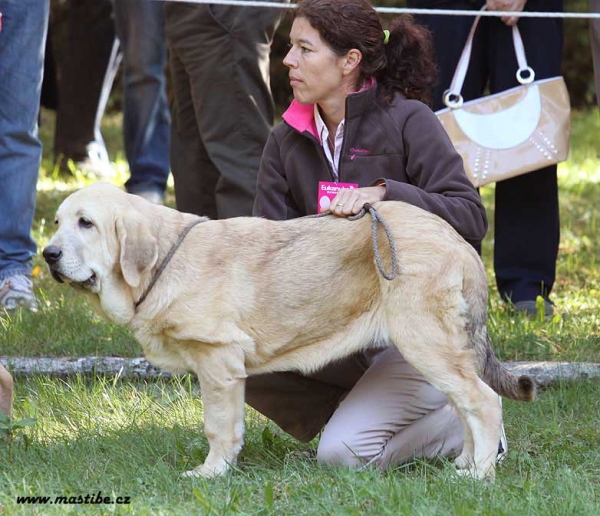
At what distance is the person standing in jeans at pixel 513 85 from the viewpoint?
218 inches

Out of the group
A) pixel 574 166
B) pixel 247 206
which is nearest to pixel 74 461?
pixel 247 206

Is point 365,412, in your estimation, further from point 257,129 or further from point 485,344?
point 257,129

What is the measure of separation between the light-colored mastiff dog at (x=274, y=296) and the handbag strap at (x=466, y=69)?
1.88 metres

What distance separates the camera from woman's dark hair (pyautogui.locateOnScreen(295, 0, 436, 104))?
4.02 meters

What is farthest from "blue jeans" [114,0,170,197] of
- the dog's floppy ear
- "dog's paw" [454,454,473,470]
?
"dog's paw" [454,454,473,470]

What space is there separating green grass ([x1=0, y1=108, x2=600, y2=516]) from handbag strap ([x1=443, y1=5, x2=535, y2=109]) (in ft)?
3.60

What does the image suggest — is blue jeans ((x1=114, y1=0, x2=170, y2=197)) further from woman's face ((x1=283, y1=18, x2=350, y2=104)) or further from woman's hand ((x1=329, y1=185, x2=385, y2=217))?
woman's hand ((x1=329, y1=185, x2=385, y2=217))

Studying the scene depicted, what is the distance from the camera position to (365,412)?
3.91 metres

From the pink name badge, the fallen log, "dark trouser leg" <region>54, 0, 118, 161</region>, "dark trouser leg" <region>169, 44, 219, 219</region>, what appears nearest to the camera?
the pink name badge

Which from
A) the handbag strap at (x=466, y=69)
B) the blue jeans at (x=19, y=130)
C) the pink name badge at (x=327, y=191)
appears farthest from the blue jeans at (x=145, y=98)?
the pink name badge at (x=327, y=191)

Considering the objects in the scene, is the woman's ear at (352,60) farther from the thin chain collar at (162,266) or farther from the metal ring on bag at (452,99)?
the metal ring on bag at (452,99)

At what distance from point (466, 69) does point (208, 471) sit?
8.94 ft

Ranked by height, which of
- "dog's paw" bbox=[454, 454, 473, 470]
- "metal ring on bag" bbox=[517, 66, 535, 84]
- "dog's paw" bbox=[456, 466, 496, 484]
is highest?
"metal ring on bag" bbox=[517, 66, 535, 84]

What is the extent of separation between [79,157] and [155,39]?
2.24m
